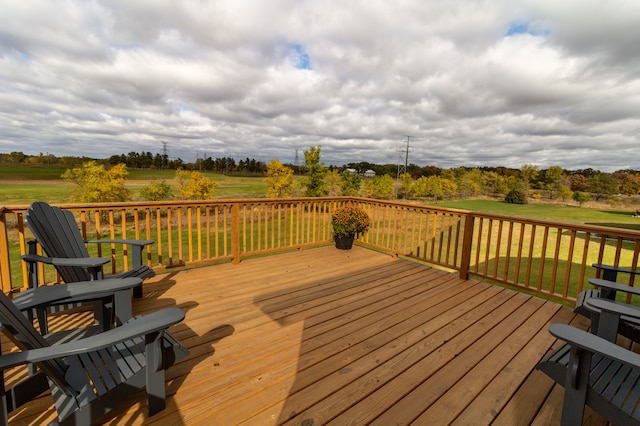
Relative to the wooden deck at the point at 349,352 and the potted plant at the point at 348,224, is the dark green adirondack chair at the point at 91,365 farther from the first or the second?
the potted plant at the point at 348,224

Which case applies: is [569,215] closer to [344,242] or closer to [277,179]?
[277,179]

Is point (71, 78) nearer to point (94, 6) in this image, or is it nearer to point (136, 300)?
point (94, 6)

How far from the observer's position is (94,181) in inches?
472

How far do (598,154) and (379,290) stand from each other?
51.0 m

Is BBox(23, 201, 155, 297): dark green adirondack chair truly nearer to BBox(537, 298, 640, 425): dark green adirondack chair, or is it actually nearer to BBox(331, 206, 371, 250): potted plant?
BBox(537, 298, 640, 425): dark green adirondack chair

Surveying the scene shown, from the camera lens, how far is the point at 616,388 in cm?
126

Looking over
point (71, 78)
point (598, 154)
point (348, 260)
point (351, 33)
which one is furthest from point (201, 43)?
point (598, 154)

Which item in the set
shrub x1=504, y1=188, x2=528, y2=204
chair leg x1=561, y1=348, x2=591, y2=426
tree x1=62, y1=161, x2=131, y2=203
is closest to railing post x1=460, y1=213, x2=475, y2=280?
chair leg x1=561, y1=348, x2=591, y2=426

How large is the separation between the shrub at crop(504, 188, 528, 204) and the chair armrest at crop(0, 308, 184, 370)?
159 ft

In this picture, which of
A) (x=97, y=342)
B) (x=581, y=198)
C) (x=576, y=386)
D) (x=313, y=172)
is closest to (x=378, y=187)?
(x=313, y=172)

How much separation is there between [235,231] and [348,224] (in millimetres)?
2085

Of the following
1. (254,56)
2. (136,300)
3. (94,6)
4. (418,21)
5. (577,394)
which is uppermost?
(254,56)

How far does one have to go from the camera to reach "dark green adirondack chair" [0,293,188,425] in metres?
1.03

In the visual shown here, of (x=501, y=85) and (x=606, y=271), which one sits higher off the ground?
(x=501, y=85)
